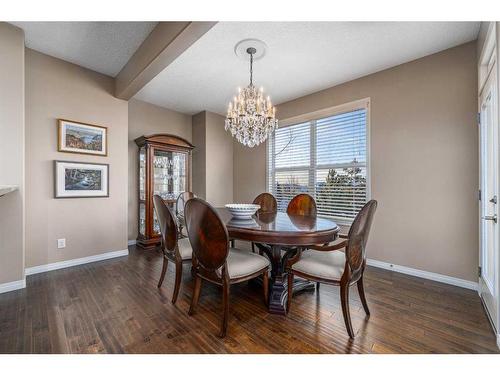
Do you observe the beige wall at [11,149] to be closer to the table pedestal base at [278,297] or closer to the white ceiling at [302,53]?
the white ceiling at [302,53]

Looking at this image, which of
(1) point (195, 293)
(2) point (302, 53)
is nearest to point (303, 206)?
(1) point (195, 293)

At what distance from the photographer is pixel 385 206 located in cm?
304

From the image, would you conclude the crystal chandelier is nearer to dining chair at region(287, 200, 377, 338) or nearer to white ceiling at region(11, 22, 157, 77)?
white ceiling at region(11, 22, 157, 77)

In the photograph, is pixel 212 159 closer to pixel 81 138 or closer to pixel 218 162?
pixel 218 162

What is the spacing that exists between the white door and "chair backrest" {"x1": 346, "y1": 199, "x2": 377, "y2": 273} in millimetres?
1016

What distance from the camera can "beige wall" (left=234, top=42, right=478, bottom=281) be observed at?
246cm

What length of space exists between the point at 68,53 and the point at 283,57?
2634mm

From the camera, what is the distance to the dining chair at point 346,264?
1615 millimetres

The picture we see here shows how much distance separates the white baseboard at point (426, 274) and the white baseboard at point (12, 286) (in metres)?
4.06

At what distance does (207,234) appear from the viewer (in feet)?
5.44
